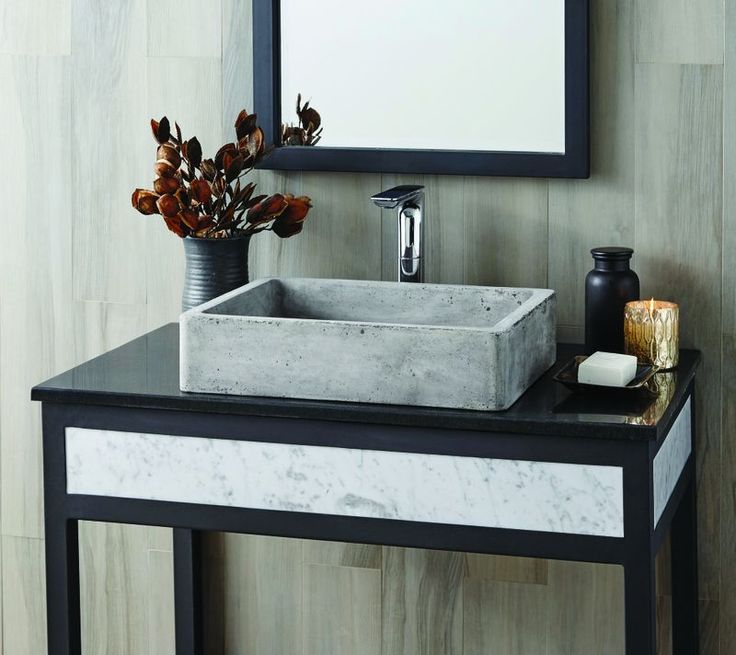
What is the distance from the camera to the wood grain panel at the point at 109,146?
2363mm

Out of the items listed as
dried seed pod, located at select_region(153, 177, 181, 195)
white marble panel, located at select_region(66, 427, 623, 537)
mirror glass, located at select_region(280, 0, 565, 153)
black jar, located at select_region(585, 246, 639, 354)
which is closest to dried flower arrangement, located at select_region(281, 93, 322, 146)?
mirror glass, located at select_region(280, 0, 565, 153)

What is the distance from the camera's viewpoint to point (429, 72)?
2.20 m

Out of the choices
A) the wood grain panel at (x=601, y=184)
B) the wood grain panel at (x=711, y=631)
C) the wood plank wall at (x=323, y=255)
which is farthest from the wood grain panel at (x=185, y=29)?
the wood grain panel at (x=711, y=631)

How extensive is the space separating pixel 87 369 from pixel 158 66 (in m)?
0.63

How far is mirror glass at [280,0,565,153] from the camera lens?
7.04 ft

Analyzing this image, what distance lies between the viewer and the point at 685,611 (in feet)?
7.20

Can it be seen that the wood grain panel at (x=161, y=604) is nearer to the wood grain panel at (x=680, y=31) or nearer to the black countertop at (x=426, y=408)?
the black countertop at (x=426, y=408)

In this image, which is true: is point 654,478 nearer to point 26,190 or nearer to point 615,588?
point 615,588

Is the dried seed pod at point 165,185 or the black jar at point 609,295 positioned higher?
the dried seed pod at point 165,185

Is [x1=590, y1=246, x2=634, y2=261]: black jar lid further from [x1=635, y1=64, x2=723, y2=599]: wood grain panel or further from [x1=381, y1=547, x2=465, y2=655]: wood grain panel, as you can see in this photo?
[x1=381, y1=547, x2=465, y2=655]: wood grain panel

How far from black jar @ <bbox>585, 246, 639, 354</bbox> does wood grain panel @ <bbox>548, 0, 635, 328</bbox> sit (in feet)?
0.38

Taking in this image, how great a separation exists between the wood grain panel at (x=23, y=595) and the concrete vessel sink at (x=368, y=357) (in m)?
0.90

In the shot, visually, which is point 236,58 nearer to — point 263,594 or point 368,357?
point 368,357

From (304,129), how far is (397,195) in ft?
1.00
